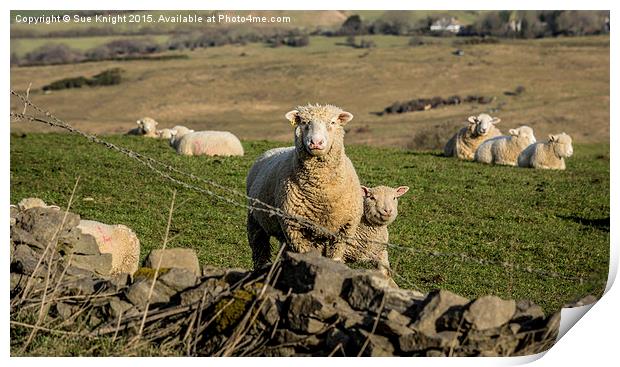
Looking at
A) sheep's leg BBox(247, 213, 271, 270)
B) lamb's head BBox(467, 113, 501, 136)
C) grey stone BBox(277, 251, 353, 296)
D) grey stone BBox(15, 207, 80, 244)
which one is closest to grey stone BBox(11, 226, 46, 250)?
grey stone BBox(15, 207, 80, 244)

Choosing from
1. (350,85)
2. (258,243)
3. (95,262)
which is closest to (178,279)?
(95,262)

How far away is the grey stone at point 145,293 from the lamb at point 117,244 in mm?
2763

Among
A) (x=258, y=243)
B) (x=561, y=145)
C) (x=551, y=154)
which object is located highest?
(x=258, y=243)

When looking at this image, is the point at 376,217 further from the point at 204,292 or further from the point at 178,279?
the point at 204,292

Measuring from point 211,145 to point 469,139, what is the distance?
274 inches

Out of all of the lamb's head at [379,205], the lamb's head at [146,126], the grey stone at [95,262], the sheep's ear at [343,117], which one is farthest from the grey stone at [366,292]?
the lamb's head at [146,126]

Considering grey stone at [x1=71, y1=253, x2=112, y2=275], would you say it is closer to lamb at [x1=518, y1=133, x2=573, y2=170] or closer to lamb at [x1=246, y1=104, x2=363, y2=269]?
lamb at [x1=246, y1=104, x2=363, y2=269]

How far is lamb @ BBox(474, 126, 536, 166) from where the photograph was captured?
24.3 meters

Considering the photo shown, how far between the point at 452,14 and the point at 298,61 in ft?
57.2

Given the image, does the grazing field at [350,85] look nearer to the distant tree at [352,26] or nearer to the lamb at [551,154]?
the distant tree at [352,26]

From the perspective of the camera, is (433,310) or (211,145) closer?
(433,310)

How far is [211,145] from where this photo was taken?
23625 mm

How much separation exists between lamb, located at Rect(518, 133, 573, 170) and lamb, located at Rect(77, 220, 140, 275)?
14.0 meters

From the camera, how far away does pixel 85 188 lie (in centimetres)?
1852
